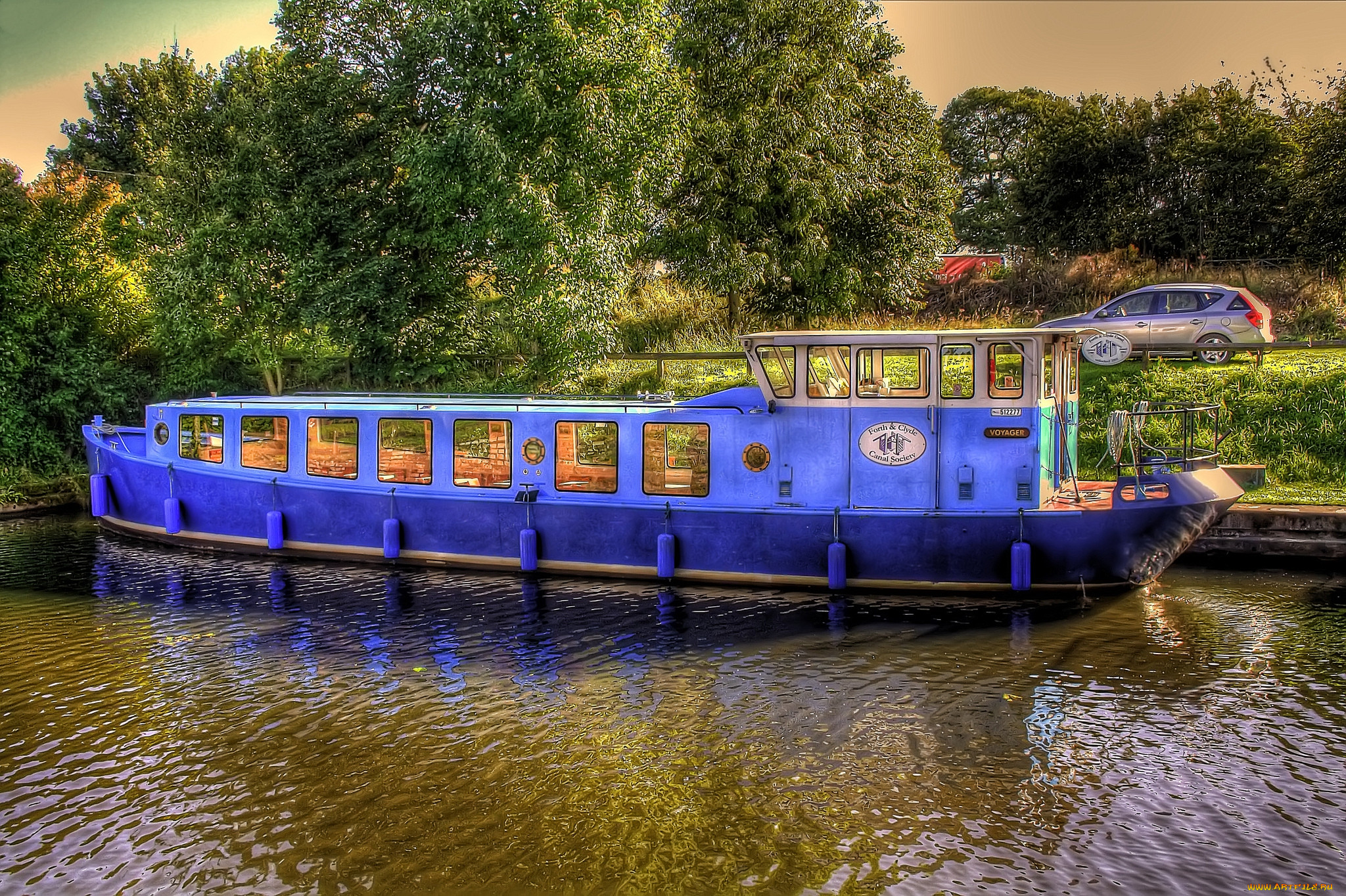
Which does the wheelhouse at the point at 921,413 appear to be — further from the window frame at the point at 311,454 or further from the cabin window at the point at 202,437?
the cabin window at the point at 202,437

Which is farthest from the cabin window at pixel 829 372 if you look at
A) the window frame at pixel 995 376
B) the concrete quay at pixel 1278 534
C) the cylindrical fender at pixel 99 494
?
the cylindrical fender at pixel 99 494

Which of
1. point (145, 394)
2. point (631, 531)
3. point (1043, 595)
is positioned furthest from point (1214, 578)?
point (145, 394)

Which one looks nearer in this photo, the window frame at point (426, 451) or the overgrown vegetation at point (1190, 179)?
the window frame at point (426, 451)

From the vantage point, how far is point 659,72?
899 inches

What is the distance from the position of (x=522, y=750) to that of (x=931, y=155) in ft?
93.1

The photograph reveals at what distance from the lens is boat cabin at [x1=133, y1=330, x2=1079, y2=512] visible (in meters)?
14.0

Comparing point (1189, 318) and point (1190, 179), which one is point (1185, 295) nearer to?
point (1189, 318)

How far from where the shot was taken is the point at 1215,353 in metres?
21.7

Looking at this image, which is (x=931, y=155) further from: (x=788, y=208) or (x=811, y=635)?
Result: (x=811, y=635)

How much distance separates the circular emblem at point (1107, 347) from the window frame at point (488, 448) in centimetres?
917

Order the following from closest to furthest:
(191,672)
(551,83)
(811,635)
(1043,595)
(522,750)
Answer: (522,750)
(191,672)
(811,635)
(1043,595)
(551,83)

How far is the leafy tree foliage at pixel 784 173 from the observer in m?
27.8

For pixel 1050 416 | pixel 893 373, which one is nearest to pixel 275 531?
pixel 893 373

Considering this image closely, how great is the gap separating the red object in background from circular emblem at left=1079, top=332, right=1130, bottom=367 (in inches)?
667
